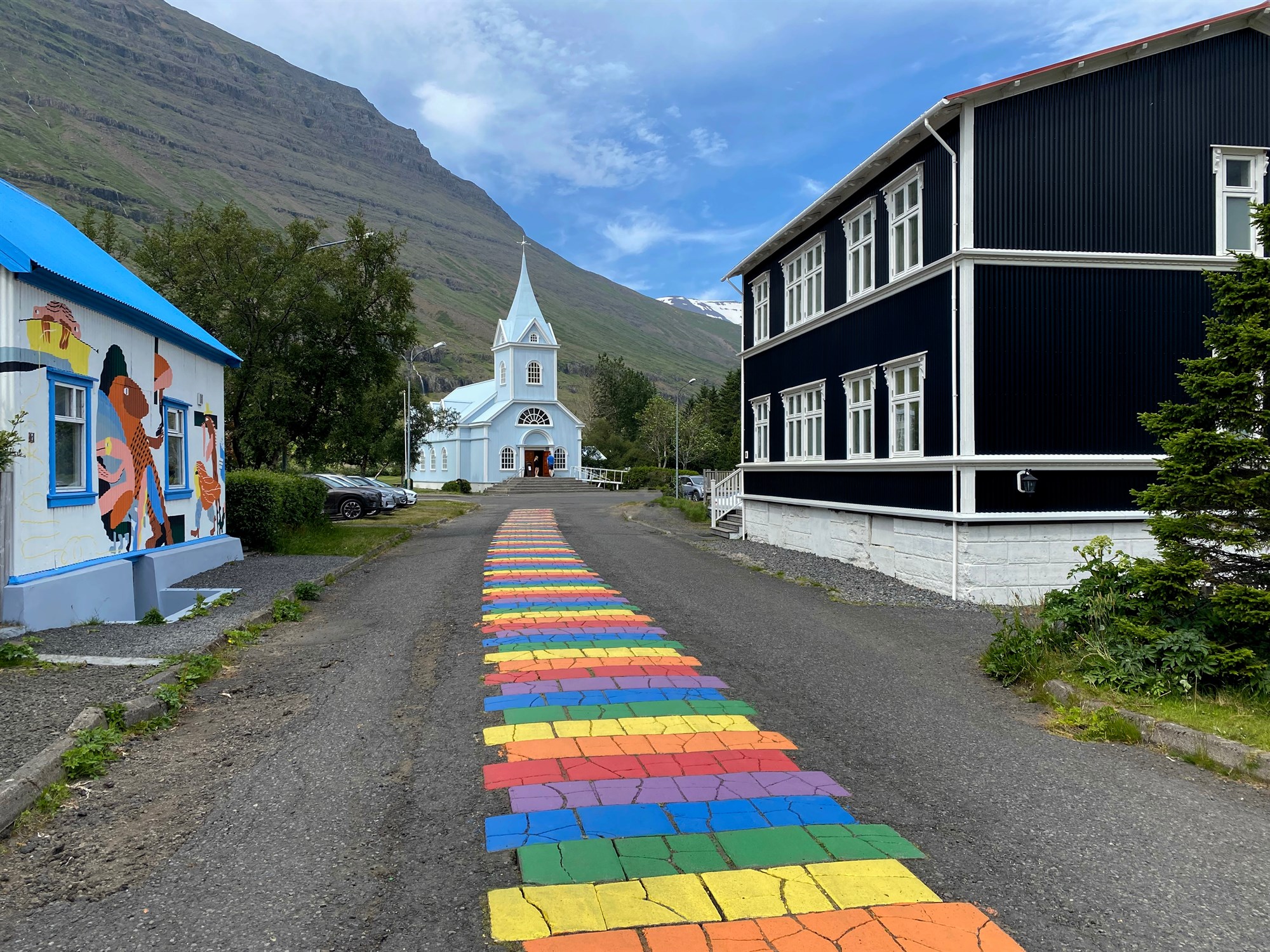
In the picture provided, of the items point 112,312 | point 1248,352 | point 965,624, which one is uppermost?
point 112,312

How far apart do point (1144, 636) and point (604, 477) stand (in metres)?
62.2

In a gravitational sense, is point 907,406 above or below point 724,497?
above

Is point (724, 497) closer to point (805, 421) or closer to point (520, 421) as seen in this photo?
point (805, 421)

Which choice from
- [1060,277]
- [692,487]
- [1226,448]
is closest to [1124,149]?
[1060,277]

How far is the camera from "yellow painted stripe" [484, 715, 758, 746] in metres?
6.13

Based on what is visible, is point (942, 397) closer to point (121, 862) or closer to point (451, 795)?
point (451, 795)

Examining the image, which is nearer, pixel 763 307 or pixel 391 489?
pixel 763 307

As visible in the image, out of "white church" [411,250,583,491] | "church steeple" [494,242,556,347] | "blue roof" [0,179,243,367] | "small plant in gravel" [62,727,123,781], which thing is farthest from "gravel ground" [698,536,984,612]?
"church steeple" [494,242,556,347]

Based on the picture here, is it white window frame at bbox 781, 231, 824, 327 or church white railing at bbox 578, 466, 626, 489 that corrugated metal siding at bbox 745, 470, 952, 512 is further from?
church white railing at bbox 578, 466, 626, 489

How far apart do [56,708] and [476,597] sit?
22.2 feet

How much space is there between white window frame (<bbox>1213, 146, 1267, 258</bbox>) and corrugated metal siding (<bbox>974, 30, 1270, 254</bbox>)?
114 mm

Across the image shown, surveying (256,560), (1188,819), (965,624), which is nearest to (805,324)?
(965,624)

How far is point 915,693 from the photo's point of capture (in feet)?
24.8

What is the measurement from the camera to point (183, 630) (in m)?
9.84
